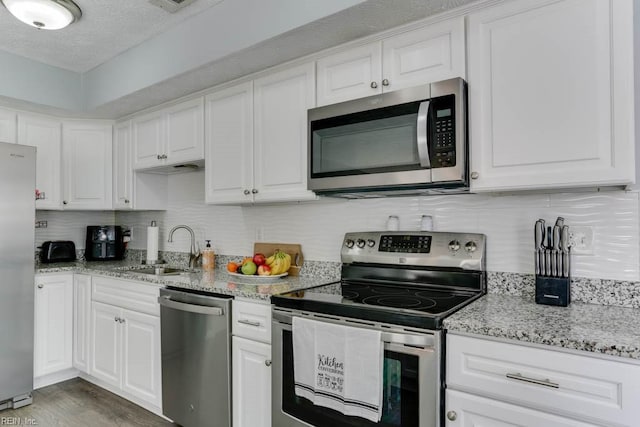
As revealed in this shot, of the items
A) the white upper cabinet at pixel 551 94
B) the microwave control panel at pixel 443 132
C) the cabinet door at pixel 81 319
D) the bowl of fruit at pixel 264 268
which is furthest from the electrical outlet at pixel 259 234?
the white upper cabinet at pixel 551 94

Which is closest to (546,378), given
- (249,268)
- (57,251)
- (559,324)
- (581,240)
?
(559,324)

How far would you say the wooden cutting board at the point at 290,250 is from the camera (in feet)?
8.41

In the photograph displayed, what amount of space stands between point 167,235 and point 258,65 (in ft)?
5.89

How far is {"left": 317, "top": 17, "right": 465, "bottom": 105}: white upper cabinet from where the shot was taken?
1.74 m

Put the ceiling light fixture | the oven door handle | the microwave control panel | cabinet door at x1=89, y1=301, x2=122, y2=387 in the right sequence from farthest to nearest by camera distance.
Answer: cabinet door at x1=89, y1=301, x2=122, y2=387 → the ceiling light fixture → the microwave control panel → the oven door handle

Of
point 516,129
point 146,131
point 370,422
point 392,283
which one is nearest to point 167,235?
point 146,131

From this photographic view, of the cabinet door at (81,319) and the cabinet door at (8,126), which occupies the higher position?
the cabinet door at (8,126)

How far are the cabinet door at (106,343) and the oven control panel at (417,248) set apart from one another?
1689 millimetres

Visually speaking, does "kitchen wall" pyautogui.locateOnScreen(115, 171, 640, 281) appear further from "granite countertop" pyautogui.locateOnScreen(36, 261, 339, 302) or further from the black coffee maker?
the black coffee maker

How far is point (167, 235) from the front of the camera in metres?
3.45

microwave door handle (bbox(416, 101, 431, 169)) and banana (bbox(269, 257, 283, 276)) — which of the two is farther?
banana (bbox(269, 257, 283, 276))

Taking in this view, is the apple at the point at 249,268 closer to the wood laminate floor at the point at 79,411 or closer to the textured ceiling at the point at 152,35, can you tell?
the wood laminate floor at the point at 79,411

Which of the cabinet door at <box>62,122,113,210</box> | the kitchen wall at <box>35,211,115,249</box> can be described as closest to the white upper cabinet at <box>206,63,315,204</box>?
the cabinet door at <box>62,122,113,210</box>

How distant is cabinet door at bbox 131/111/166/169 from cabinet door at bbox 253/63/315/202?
101 centimetres
